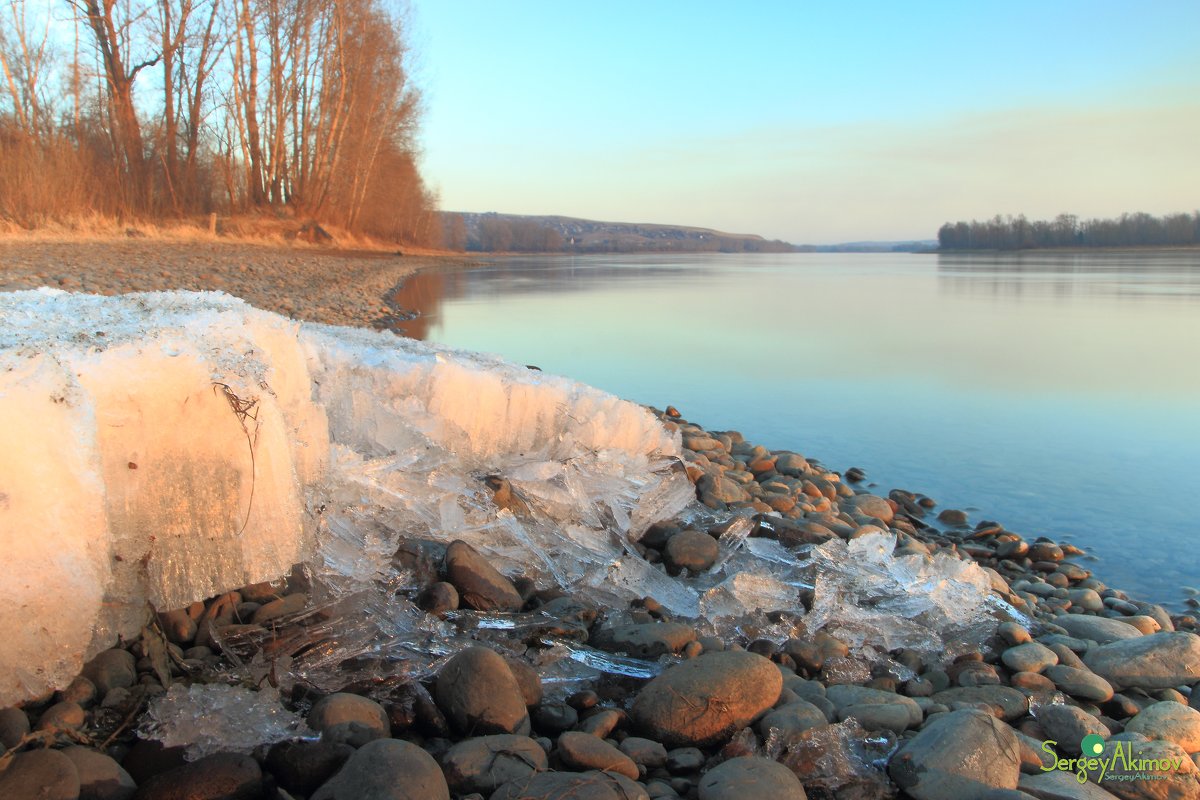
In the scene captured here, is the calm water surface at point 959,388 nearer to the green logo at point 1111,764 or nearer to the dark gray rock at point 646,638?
the green logo at point 1111,764

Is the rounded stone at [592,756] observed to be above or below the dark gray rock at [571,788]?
below

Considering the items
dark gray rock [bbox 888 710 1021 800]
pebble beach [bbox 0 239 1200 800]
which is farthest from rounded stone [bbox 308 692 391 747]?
dark gray rock [bbox 888 710 1021 800]

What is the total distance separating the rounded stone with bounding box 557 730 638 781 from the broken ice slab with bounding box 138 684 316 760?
2.06 ft

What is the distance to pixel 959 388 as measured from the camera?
9352mm

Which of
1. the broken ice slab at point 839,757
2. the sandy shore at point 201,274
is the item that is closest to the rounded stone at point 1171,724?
the broken ice slab at point 839,757

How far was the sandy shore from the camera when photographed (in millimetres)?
9570

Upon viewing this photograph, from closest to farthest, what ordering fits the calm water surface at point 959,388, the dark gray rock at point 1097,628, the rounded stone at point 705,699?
the rounded stone at point 705,699 < the dark gray rock at point 1097,628 < the calm water surface at point 959,388

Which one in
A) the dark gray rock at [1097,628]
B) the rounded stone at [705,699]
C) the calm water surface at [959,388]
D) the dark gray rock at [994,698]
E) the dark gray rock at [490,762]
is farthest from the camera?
the calm water surface at [959,388]

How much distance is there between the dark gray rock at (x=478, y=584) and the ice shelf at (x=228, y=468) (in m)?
0.23

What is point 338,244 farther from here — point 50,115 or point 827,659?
point 827,659

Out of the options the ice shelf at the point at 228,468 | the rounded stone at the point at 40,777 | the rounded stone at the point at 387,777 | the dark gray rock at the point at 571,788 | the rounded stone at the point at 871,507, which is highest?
the ice shelf at the point at 228,468

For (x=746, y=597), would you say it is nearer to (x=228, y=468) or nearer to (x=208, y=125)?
(x=228, y=468)

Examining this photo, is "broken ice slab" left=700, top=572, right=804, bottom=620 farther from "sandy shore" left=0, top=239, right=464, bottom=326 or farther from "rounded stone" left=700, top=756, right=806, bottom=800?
"sandy shore" left=0, top=239, right=464, bottom=326

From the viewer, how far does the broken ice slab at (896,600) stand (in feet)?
9.55
